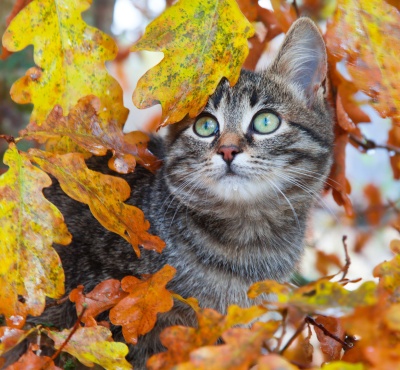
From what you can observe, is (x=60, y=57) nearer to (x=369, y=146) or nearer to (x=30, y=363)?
(x=30, y=363)

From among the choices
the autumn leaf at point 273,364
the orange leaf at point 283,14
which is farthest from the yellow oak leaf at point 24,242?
the orange leaf at point 283,14

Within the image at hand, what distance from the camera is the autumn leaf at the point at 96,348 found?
140cm

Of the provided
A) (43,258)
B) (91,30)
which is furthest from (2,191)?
(91,30)

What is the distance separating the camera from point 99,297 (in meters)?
1.63

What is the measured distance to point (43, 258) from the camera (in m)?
1.48

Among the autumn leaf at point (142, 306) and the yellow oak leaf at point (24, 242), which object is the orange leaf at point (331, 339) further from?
the yellow oak leaf at point (24, 242)

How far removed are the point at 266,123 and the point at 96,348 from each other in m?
1.04

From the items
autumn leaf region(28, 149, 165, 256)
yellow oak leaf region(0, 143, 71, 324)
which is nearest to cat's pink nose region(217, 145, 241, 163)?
autumn leaf region(28, 149, 165, 256)

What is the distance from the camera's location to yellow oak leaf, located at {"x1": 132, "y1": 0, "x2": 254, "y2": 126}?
5.17ft

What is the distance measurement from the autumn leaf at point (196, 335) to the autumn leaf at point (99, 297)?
425 millimetres

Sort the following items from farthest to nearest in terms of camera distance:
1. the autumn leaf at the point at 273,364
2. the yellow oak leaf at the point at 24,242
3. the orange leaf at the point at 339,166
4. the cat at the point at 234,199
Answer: the orange leaf at the point at 339,166 < the cat at the point at 234,199 < the yellow oak leaf at the point at 24,242 < the autumn leaf at the point at 273,364

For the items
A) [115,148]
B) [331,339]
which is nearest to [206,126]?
[115,148]

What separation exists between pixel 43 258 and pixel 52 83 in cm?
61

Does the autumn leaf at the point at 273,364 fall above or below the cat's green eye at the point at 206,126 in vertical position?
below
